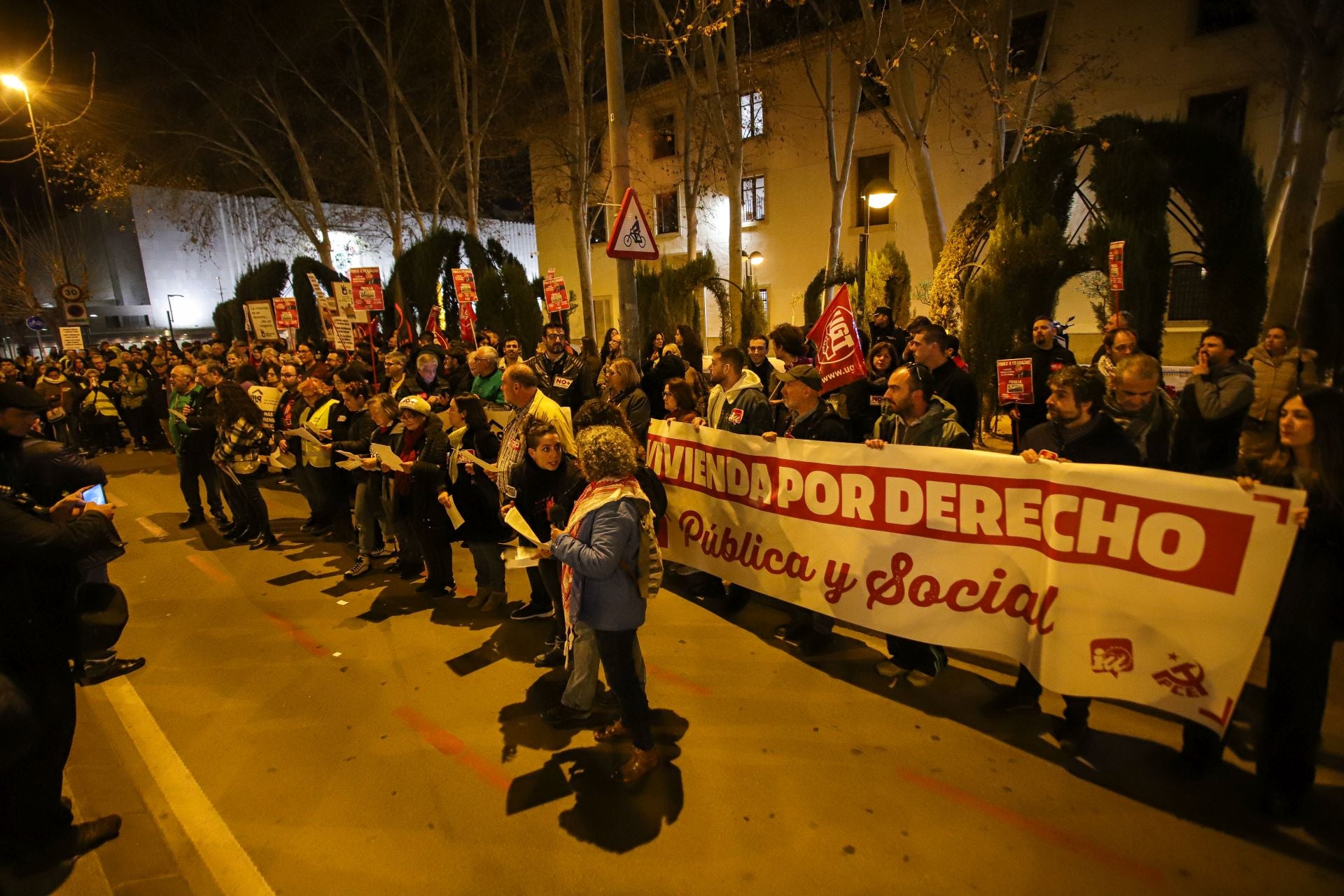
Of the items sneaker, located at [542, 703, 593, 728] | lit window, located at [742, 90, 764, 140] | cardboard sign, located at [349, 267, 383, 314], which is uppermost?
lit window, located at [742, 90, 764, 140]

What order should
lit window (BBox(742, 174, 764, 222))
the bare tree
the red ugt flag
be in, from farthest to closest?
lit window (BBox(742, 174, 764, 222)) → the bare tree → the red ugt flag

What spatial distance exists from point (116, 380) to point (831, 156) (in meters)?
15.9

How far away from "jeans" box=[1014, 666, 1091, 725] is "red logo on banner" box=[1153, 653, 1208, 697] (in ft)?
1.22

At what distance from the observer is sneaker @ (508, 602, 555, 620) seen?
5.45 m

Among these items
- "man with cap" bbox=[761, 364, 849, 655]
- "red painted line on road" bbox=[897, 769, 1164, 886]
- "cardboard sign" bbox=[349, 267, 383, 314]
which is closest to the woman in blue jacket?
"red painted line on road" bbox=[897, 769, 1164, 886]

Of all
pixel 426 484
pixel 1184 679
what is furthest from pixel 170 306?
pixel 1184 679

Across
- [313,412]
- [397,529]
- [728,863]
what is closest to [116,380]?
[313,412]

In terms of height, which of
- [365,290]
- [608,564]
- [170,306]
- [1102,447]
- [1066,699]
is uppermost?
[170,306]

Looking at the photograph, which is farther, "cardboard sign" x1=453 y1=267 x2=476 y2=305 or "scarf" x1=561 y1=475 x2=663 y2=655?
"cardboard sign" x1=453 y1=267 x2=476 y2=305

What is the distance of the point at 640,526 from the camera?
3.36 m

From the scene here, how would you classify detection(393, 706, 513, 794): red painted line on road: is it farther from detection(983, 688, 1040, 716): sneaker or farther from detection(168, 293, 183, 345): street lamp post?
detection(168, 293, 183, 345): street lamp post

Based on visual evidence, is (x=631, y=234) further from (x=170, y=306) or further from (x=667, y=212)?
(x=170, y=306)

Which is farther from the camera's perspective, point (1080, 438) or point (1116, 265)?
point (1116, 265)

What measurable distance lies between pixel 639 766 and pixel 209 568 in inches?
222
